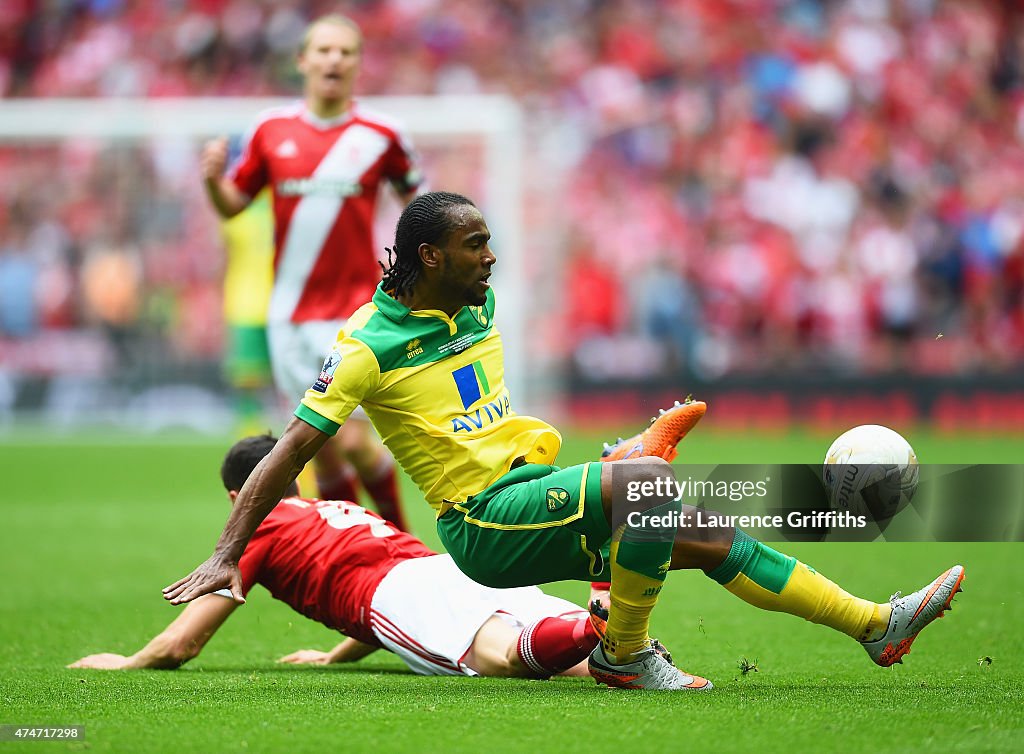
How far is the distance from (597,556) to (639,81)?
1623 centimetres

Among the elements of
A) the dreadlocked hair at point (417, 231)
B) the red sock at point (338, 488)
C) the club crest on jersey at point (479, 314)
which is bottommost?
the red sock at point (338, 488)

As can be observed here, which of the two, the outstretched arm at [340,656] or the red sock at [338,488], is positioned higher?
the red sock at [338,488]

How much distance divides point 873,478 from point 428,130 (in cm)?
1106

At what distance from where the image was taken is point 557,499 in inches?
180

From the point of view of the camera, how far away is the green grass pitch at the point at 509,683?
398 centimetres

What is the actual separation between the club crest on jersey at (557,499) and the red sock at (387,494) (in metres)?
2.76

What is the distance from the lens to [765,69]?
774 inches

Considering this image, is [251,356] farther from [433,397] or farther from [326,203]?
[433,397]

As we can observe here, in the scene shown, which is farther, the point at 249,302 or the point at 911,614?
the point at 249,302

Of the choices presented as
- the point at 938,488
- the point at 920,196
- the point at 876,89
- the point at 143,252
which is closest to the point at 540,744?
the point at 938,488

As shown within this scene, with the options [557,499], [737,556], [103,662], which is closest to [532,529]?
[557,499]

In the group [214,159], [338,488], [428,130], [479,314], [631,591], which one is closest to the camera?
[631,591]

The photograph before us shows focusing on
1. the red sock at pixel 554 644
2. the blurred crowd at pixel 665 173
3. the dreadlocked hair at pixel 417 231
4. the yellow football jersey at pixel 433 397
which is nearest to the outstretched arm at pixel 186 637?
the yellow football jersey at pixel 433 397

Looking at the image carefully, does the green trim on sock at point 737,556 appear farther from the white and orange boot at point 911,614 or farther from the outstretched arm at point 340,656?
the outstretched arm at point 340,656
